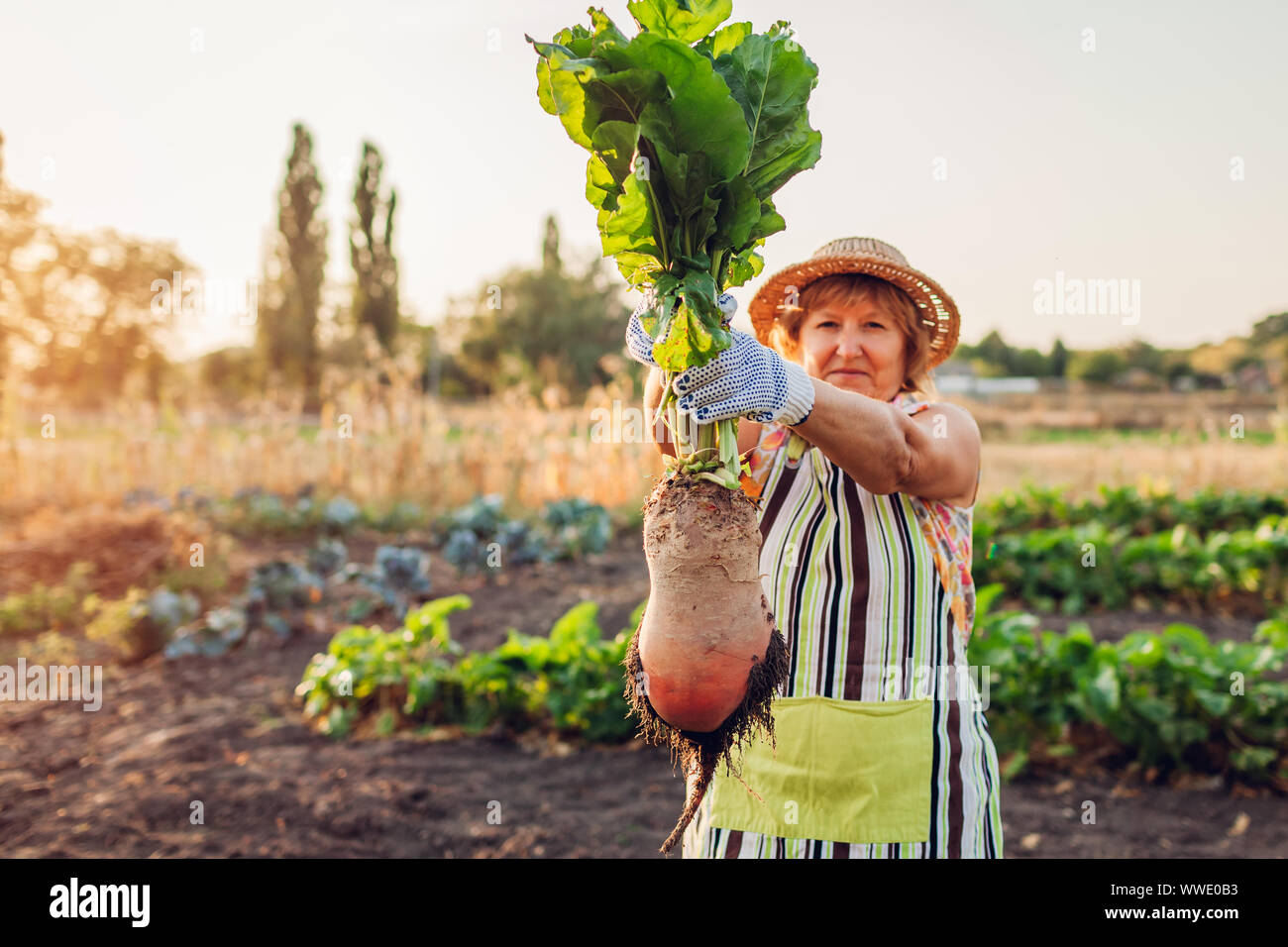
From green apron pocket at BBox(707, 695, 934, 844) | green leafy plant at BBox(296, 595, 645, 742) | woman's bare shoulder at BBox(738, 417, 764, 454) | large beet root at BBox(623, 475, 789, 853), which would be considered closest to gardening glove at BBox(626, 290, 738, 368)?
large beet root at BBox(623, 475, 789, 853)

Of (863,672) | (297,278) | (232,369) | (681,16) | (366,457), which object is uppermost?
(297,278)

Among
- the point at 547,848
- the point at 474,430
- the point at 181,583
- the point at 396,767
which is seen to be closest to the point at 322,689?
the point at 396,767

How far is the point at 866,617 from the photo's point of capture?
181cm

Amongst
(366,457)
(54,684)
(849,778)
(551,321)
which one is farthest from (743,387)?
(551,321)

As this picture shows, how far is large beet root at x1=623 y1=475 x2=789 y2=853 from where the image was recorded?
60.2 inches

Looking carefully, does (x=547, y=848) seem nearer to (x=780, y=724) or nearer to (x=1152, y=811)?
(x=780, y=724)

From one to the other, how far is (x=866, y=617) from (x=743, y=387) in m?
0.69

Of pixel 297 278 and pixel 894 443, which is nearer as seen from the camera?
pixel 894 443

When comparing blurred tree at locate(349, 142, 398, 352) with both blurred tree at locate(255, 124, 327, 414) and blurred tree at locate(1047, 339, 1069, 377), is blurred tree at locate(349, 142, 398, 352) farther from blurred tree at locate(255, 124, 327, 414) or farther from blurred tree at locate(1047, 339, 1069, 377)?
blurred tree at locate(1047, 339, 1069, 377)

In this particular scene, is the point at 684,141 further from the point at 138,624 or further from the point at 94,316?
the point at 94,316

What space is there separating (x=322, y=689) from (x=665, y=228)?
11.4ft

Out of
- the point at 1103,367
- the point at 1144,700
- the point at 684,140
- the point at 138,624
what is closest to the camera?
the point at 684,140

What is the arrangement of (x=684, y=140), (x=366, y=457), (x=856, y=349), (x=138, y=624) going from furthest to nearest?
1. (x=366, y=457)
2. (x=138, y=624)
3. (x=856, y=349)
4. (x=684, y=140)

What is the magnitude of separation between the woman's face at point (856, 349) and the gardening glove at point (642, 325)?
47 centimetres
